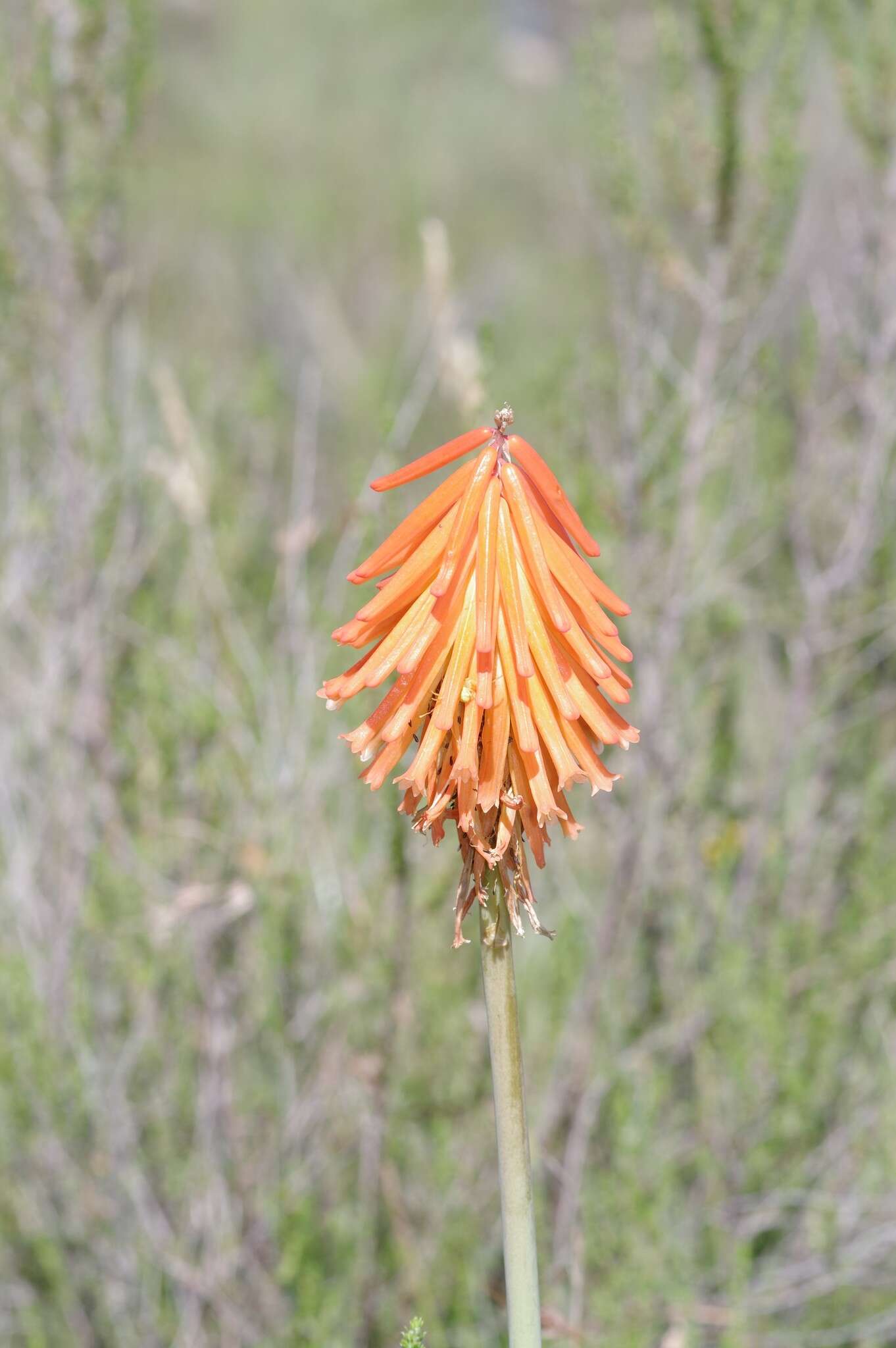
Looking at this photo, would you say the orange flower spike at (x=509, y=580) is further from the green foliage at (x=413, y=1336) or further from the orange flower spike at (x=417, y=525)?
the green foliage at (x=413, y=1336)

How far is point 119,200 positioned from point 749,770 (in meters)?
3.34

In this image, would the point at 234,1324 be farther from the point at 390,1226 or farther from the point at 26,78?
the point at 26,78

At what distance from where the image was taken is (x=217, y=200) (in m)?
12.8

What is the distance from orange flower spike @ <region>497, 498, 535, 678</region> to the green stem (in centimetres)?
35

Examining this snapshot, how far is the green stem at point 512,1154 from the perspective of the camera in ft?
4.01

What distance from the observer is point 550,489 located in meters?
1.33

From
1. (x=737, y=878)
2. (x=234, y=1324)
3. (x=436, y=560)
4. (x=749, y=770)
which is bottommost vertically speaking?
(x=234, y=1324)

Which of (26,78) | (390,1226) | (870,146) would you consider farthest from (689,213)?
(390,1226)

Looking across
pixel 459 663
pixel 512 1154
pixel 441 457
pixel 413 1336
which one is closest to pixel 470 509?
pixel 441 457

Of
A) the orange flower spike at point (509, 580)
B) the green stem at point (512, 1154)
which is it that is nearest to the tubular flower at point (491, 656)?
the orange flower spike at point (509, 580)

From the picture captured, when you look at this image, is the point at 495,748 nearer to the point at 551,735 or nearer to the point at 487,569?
the point at 551,735

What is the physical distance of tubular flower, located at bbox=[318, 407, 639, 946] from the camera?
4.33ft

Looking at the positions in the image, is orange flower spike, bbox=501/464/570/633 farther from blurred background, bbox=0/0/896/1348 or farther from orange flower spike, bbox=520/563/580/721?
blurred background, bbox=0/0/896/1348

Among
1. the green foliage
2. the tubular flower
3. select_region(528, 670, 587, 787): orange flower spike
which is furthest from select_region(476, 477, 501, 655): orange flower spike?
the green foliage
